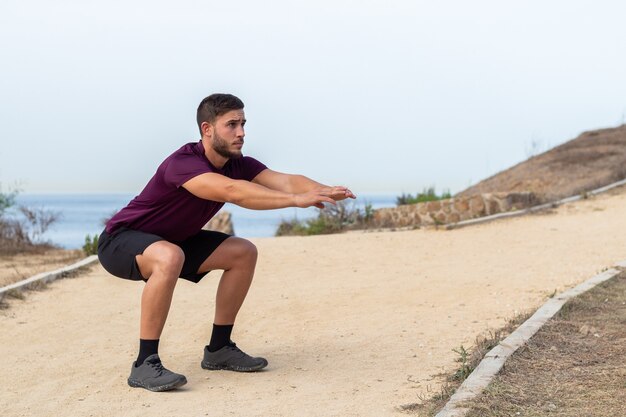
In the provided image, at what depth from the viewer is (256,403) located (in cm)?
505

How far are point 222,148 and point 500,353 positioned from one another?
6.90ft

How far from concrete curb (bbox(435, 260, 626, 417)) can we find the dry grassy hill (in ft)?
26.8

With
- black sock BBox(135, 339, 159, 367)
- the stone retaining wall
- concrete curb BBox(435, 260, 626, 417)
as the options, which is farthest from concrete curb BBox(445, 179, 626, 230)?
black sock BBox(135, 339, 159, 367)

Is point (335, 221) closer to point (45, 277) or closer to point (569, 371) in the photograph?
point (45, 277)

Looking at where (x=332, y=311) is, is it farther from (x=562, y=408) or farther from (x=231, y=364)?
A: (x=562, y=408)

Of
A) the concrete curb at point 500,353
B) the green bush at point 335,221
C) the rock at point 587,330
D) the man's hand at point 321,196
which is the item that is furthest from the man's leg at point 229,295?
the green bush at point 335,221

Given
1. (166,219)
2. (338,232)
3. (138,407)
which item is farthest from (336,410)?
(338,232)

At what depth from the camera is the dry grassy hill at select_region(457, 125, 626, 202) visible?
56.9 feet

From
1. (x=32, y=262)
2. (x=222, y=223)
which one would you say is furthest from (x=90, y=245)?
(x=222, y=223)

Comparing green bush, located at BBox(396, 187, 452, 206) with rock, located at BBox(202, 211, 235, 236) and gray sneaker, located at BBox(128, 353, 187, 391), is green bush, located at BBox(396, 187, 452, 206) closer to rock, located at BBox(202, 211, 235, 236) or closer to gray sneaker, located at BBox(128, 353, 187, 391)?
rock, located at BBox(202, 211, 235, 236)

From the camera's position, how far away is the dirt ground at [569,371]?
15.8 ft

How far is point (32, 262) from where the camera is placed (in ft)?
39.1

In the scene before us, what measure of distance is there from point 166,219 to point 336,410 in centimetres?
149

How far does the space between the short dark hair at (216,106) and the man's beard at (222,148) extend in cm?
10
